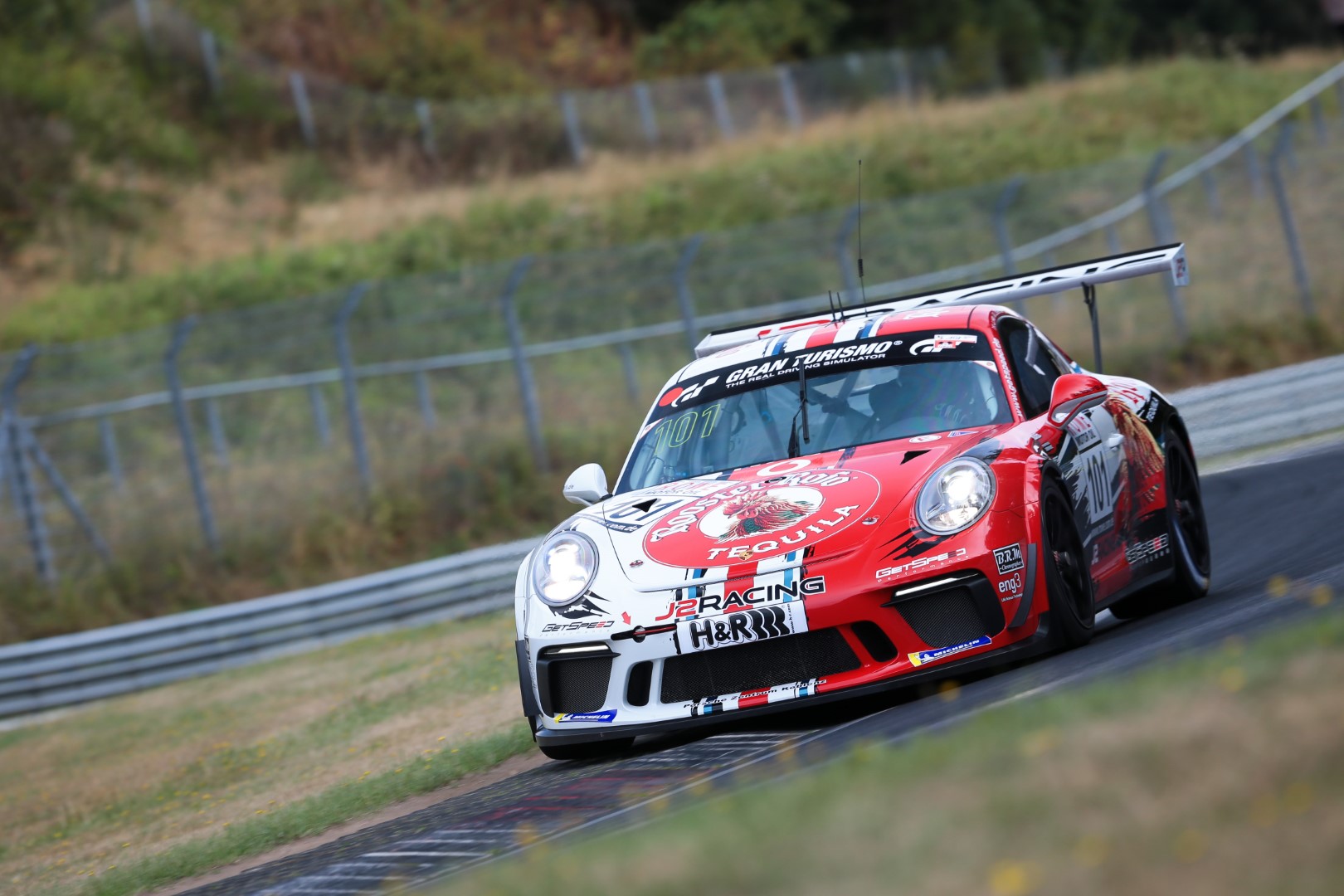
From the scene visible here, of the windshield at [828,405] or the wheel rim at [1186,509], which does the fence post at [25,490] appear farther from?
the wheel rim at [1186,509]

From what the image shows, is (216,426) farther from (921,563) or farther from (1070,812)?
(1070,812)

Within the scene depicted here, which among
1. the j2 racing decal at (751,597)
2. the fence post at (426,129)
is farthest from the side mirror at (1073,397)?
the fence post at (426,129)

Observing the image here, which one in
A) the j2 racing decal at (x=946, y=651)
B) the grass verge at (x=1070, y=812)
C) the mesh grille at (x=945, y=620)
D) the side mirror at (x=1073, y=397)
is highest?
the side mirror at (x=1073, y=397)

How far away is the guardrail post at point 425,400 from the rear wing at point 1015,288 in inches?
410

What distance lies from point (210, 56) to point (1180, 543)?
30722 millimetres

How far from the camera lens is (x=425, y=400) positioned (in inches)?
764

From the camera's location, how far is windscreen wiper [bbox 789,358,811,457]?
743 cm

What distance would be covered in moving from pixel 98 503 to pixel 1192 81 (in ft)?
96.2

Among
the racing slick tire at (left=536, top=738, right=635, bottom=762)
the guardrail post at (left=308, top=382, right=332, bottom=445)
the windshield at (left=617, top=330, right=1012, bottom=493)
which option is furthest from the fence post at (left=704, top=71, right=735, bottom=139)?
the racing slick tire at (left=536, top=738, right=635, bottom=762)

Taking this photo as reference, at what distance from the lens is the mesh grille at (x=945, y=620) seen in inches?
249

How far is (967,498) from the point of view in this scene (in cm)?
648

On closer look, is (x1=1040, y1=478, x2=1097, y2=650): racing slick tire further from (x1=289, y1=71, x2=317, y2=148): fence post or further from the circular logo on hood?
(x1=289, y1=71, x2=317, y2=148): fence post

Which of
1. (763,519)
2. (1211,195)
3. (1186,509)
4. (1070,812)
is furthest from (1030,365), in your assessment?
(1211,195)

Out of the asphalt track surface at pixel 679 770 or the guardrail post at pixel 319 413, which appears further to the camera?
the guardrail post at pixel 319 413
